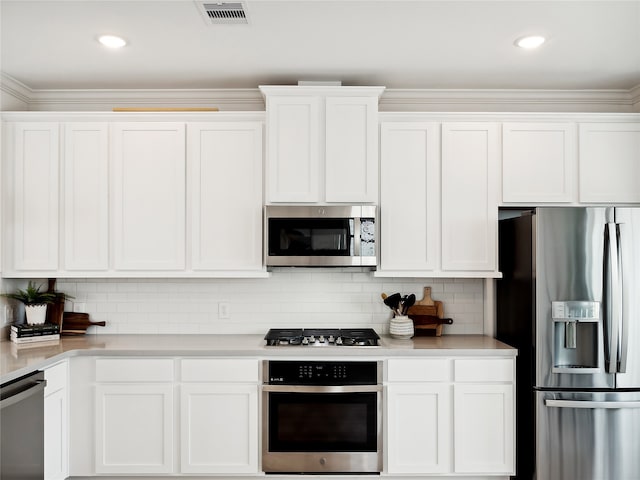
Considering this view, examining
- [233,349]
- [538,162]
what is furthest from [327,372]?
[538,162]

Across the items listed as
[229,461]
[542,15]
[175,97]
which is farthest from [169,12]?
[229,461]

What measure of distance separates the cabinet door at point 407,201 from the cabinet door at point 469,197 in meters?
0.07

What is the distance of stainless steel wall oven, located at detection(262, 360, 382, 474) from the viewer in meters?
2.85

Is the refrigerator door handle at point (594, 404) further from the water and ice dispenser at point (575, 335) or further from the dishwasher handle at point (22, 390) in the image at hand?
the dishwasher handle at point (22, 390)

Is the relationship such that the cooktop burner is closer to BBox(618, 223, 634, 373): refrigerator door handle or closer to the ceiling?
BBox(618, 223, 634, 373): refrigerator door handle

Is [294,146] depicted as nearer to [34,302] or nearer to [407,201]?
[407,201]

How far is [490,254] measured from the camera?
3.12m

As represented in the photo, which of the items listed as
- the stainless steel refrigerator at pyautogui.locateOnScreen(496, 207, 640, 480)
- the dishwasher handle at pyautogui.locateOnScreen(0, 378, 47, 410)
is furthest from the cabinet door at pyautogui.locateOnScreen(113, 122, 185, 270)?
the stainless steel refrigerator at pyautogui.locateOnScreen(496, 207, 640, 480)

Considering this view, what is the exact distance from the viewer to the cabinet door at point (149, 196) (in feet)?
10.3

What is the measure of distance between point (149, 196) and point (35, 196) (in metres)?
0.72

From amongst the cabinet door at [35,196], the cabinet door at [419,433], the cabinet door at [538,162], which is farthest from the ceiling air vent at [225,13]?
the cabinet door at [419,433]

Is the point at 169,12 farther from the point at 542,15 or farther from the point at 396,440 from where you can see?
the point at 396,440

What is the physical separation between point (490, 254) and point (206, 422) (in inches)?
77.6

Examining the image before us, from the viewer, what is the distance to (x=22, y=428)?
7.57 feet
